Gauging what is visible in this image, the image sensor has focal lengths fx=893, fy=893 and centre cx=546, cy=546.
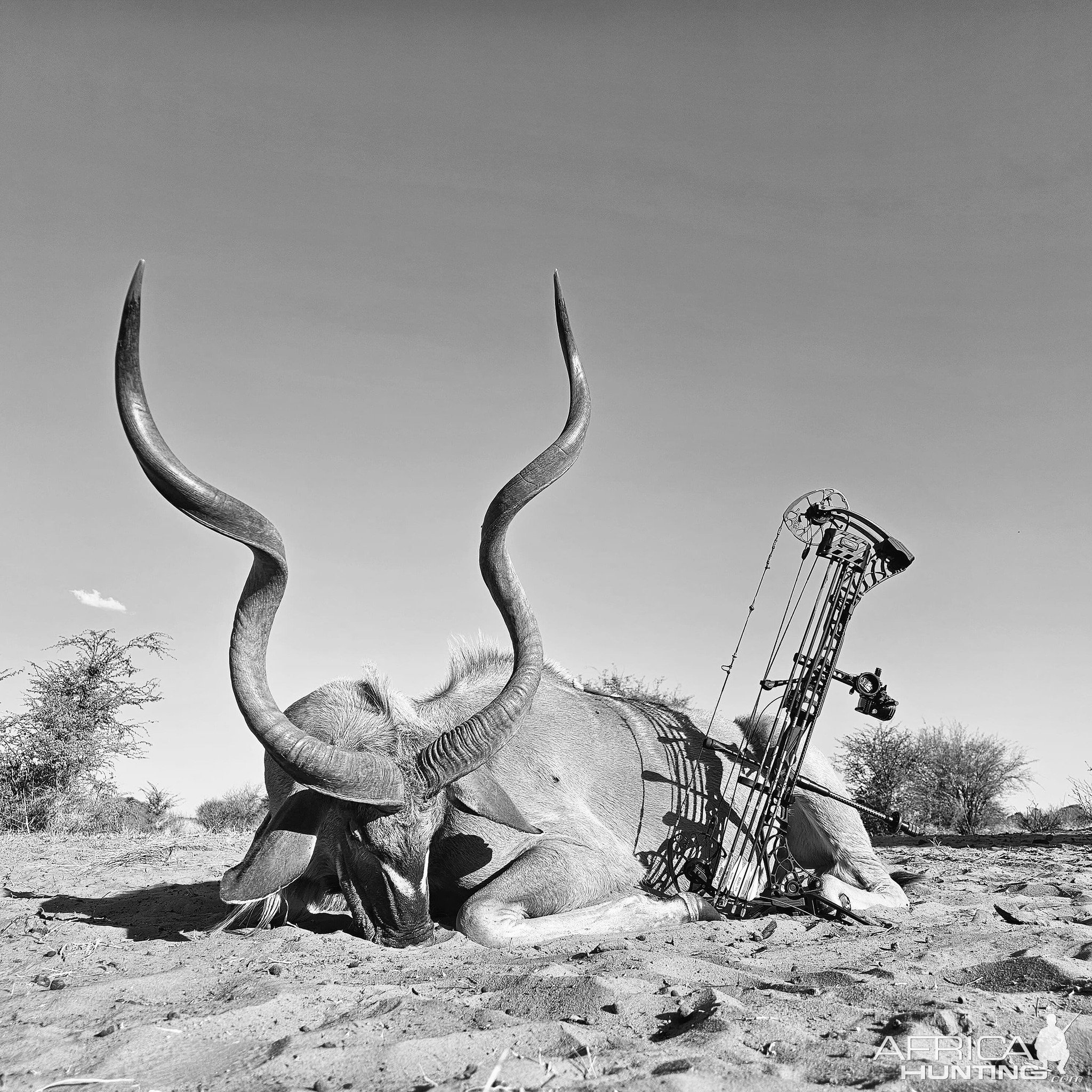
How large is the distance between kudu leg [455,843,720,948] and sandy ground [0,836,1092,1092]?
15 cm

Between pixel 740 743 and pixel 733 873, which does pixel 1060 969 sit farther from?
pixel 740 743

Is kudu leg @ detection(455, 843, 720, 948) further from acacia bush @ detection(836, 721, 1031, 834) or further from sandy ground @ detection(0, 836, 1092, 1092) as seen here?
acacia bush @ detection(836, 721, 1031, 834)

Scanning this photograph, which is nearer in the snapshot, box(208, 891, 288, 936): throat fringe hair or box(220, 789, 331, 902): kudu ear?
box(220, 789, 331, 902): kudu ear

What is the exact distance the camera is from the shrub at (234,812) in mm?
15227

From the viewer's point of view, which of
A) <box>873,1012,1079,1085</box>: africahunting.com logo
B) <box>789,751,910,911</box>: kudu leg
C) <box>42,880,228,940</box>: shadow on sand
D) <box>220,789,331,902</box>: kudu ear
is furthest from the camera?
<box>789,751,910,911</box>: kudu leg

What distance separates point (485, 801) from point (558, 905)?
0.67 meters

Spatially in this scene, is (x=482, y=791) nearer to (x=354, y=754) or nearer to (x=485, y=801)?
(x=485, y=801)

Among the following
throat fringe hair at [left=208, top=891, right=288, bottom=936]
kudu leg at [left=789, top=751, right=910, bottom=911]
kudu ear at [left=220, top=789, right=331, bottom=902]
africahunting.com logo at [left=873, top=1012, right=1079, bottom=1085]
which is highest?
kudu leg at [left=789, top=751, right=910, bottom=911]

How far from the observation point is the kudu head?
4.14 meters

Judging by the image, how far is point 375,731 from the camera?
5.00 m

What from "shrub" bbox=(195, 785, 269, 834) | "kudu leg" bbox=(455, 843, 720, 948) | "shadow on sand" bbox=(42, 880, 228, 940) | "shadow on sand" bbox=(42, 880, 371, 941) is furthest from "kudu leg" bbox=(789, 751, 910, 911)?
"shrub" bbox=(195, 785, 269, 834)

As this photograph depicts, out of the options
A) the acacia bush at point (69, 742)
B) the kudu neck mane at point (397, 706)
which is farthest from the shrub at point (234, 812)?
the kudu neck mane at point (397, 706)

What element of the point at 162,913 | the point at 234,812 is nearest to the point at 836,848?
the point at 162,913

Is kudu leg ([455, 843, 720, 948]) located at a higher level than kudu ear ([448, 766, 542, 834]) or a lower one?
lower
